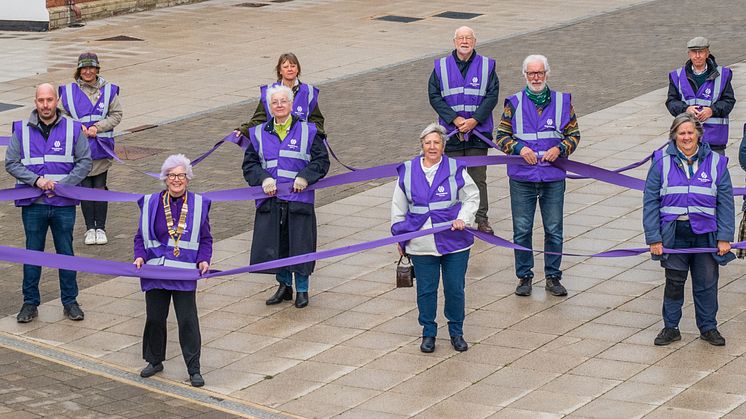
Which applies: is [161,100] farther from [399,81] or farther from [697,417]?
[697,417]

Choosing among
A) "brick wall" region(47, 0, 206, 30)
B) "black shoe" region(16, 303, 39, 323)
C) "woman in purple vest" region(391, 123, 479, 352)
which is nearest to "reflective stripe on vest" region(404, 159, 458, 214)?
"woman in purple vest" region(391, 123, 479, 352)

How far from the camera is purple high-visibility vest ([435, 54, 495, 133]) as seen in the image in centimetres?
1288

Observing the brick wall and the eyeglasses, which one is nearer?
the eyeglasses

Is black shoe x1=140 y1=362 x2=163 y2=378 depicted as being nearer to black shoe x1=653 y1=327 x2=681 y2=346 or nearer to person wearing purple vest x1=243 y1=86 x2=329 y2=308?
person wearing purple vest x1=243 y1=86 x2=329 y2=308

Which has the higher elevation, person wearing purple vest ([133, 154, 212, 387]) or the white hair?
the white hair

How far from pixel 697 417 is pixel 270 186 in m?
3.99

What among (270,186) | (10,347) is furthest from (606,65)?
(10,347)

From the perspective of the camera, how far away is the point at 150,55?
24656mm

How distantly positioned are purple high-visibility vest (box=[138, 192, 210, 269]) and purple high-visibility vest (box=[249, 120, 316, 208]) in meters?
1.55

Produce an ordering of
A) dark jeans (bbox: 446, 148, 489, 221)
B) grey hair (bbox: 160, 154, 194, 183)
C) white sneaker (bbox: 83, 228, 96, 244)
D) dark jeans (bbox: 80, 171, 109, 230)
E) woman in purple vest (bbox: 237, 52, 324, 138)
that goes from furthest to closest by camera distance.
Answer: white sneaker (bbox: 83, 228, 96, 244) < dark jeans (bbox: 80, 171, 109, 230) < dark jeans (bbox: 446, 148, 489, 221) < woman in purple vest (bbox: 237, 52, 324, 138) < grey hair (bbox: 160, 154, 194, 183)

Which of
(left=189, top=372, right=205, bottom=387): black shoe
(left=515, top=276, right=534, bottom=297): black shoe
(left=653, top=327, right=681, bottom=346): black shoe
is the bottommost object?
(left=189, top=372, right=205, bottom=387): black shoe

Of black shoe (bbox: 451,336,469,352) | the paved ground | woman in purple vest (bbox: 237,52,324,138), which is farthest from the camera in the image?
woman in purple vest (bbox: 237,52,324,138)

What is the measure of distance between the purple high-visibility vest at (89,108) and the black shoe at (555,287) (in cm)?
437

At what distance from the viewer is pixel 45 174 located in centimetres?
1131
